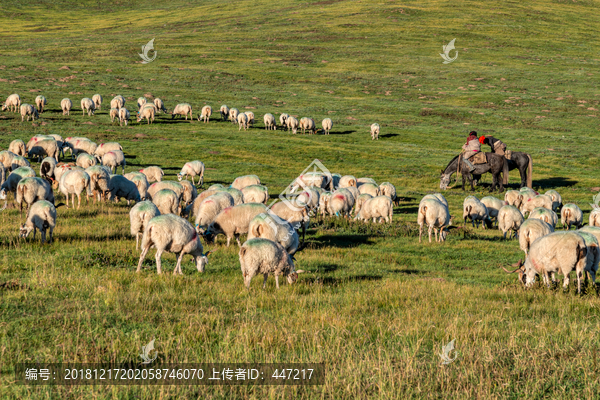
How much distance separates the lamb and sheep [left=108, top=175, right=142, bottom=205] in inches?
367

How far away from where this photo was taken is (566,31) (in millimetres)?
103812

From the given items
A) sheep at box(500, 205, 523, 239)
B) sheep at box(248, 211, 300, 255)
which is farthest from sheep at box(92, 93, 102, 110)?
sheep at box(248, 211, 300, 255)

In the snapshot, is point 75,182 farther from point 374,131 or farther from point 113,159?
point 374,131

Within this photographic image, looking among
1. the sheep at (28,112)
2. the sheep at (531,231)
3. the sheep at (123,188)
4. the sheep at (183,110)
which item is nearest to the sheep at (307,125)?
the sheep at (183,110)

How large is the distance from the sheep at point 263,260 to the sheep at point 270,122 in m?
38.5

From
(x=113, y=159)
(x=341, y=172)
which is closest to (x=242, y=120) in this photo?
(x=341, y=172)

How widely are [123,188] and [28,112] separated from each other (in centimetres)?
2590

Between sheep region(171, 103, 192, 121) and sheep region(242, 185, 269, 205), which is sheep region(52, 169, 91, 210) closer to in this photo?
sheep region(242, 185, 269, 205)

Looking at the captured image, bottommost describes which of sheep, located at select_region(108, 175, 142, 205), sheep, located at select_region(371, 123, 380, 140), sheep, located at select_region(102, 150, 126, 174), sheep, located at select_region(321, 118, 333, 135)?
sheep, located at select_region(108, 175, 142, 205)

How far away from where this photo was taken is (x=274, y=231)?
13.0m

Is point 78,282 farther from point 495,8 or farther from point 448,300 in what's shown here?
point 495,8

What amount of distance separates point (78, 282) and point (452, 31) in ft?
348

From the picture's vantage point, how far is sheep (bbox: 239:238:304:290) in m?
10.3

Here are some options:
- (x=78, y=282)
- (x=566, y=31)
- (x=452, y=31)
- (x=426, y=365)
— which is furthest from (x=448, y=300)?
(x=566, y=31)
